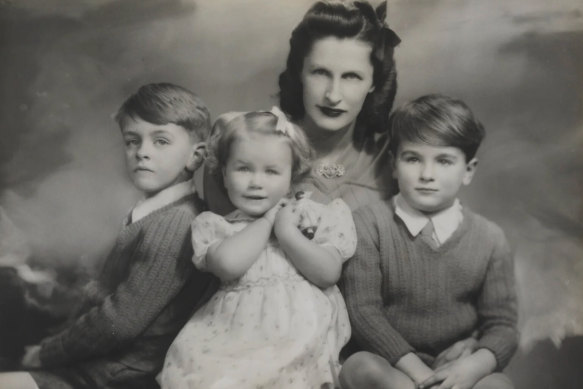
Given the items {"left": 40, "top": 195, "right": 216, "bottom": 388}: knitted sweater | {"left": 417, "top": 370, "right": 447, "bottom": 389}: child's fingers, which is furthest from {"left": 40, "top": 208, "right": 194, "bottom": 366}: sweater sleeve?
{"left": 417, "top": 370, "right": 447, "bottom": 389}: child's fingers

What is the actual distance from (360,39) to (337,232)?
0.53m

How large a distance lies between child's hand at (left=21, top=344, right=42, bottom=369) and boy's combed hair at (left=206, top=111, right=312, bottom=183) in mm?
704

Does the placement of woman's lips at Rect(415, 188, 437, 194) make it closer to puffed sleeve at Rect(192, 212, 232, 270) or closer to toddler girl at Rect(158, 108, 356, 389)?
toddler girl at Rect(158, 108, 356, 389)

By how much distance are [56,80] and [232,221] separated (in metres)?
0.72

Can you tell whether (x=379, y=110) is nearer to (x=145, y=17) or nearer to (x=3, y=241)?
(x=145, y=17)

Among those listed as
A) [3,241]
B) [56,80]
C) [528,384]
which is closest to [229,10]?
Answer: [56,80]

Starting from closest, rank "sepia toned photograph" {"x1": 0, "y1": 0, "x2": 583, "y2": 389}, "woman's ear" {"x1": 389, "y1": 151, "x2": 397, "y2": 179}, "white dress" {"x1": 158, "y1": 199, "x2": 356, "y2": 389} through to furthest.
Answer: "white dress" {"x1": 158, "y1": 199, "x2": 356, "y2": 389} < "sepia toned photograph" {"x1": 0, "y1": 0, "x2": 583, "y2": 389} < "woman's ear" {"x1": 389, "y1": 151, "x2": 397, "y2": 179}

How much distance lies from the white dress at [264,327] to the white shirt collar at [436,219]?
15cm

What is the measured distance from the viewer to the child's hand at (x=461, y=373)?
192 centimetres

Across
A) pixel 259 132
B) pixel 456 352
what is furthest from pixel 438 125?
pixel 456 352

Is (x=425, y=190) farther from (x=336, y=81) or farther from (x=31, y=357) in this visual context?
(x=31, y=357)

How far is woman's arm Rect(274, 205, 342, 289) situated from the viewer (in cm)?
194

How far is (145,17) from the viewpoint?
227 cm

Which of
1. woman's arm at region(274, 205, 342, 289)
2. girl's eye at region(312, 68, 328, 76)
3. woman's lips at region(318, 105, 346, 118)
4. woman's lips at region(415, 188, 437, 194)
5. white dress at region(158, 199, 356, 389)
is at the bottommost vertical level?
white dress at region(158, 199, 356, 389)
